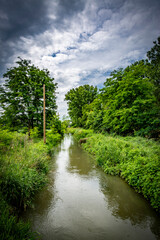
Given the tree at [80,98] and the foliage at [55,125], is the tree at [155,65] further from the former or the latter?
the tree at [80,98]

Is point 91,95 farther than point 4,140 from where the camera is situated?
Yes

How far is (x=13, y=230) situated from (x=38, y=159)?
3.91 meters

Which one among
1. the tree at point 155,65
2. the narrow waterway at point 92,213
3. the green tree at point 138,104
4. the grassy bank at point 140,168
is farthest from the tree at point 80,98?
the narrow waterway at point 92,213

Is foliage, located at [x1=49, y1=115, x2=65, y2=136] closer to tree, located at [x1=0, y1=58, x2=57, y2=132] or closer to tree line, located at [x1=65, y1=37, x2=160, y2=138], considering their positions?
tree, located at [x1=0, y1=58, x2=57, y2=132]

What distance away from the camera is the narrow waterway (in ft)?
9.66

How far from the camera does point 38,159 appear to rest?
6.07 metres

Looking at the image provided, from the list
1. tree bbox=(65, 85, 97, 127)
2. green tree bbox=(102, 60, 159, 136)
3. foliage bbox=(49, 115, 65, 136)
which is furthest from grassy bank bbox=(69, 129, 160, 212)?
tree bbox=(65, 85, 97, 127)

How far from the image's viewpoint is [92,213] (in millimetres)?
3654

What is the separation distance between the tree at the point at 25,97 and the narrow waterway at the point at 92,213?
31.2 ft

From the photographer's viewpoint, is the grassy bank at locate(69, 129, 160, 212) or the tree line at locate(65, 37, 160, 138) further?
the tree line at locate(65, 37, 160, 138)

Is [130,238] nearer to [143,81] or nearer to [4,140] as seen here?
[4,140]

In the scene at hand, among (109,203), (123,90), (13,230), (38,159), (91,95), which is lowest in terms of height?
(109,203)

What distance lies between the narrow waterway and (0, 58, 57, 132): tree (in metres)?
9.50

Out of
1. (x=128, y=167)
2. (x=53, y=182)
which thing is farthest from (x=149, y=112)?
(x=53, y=182)
